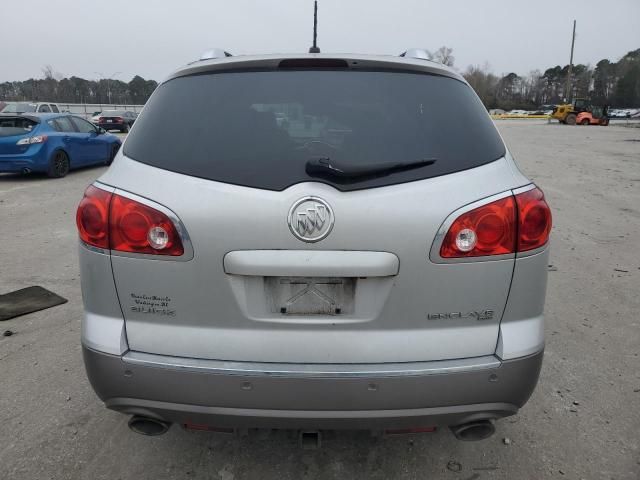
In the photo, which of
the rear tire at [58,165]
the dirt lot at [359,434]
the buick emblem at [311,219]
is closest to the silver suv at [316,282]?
the buick emblem at [311,219]

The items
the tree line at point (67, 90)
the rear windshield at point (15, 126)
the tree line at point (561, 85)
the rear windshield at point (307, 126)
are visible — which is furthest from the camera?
the tree line at point (561, 85)

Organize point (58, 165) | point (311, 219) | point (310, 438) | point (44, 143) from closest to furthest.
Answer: point (311, 219), point (310, 438), point (44, 143), point (58, 165)

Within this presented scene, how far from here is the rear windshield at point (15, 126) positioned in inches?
422

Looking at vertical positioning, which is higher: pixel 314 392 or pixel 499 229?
pixel 499 229

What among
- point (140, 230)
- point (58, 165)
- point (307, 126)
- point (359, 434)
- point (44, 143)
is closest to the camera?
point (140, 230)

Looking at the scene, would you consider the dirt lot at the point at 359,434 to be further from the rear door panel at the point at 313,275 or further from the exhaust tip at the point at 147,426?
the rear door panel at the point at 313,275

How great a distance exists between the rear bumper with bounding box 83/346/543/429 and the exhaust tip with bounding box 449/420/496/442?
7 centimetres

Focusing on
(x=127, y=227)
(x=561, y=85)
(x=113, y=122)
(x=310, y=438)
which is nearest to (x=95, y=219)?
(x=127, y=227)

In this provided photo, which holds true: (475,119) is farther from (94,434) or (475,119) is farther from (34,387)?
(34,387)

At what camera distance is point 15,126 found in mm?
10820

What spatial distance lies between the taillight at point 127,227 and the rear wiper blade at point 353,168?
1.87 ft

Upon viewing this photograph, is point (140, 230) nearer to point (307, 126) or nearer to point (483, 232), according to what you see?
point (307, 126)

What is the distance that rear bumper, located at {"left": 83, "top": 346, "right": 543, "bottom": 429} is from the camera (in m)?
1.81

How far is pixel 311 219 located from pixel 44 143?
11.3m
